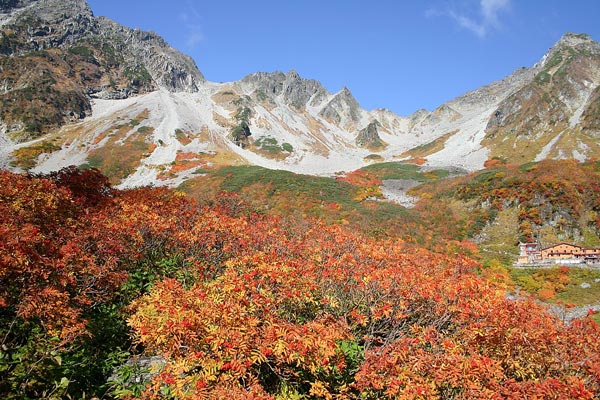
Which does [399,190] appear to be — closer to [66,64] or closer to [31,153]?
[31,153]

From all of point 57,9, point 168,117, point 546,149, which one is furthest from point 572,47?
point 57,9

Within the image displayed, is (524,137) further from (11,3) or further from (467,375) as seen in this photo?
(11,3)

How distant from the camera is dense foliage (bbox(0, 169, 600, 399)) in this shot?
21.1ft

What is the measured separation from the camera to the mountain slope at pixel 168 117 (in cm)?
8119

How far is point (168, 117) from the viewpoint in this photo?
111 m

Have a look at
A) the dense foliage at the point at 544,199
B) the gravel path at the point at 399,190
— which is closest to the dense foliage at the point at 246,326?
the dense foliage at the point at 544,199

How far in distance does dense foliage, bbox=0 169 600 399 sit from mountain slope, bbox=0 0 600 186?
5272 cm

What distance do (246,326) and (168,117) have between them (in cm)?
11532

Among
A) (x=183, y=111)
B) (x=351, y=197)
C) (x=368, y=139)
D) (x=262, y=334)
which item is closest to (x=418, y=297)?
(x=262, y=334)

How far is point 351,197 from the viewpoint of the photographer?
1880 inches

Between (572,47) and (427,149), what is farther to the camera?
(572,47)

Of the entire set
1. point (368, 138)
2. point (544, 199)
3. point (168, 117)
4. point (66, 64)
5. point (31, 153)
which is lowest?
point (31, 153)

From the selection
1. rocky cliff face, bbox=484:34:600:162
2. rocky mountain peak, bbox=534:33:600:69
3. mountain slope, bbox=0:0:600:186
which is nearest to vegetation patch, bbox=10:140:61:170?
mountain slope, bbox=0:0:600:186

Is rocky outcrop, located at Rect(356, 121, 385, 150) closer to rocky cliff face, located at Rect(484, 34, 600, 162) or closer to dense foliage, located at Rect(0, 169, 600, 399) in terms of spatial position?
rocky cliff face, located at Rect(484, 34, 600, 162)
